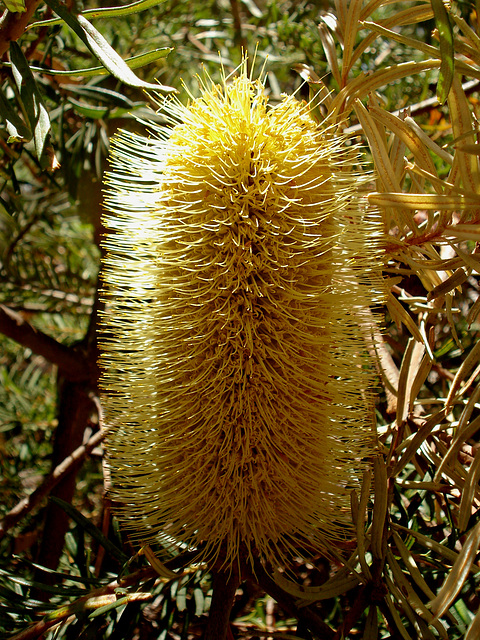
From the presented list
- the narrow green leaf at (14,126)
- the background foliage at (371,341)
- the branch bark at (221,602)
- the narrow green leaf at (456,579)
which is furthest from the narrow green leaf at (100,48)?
the branch bark at (221,602)

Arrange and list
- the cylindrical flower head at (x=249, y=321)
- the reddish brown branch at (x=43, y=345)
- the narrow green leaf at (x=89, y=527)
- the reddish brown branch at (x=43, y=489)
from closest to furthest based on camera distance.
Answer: the cylindrical flower head at (x=249, y=321) < the narrow green leaf at (x=89, y=527) < the reddish brown branch at (x=43, y=489) < the reddish brown branch at (x=43, y=345)

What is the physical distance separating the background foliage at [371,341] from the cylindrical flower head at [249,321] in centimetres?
5

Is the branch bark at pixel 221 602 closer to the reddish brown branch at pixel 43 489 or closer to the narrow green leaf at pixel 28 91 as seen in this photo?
the reddish brown branch at pixel 43 489

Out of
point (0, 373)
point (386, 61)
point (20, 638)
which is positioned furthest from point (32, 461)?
point (386, 61)

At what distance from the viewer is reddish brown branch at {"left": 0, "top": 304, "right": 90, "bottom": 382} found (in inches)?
44.2

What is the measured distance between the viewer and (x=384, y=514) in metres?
0.64

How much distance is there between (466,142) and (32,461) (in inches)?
45.1

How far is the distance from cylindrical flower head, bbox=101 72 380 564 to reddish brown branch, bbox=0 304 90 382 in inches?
16.1

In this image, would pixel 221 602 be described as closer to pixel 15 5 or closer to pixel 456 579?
pixel 456 579

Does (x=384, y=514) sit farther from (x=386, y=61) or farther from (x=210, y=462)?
(x=386, y=61)

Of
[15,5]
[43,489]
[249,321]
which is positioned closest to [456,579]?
[249,321]

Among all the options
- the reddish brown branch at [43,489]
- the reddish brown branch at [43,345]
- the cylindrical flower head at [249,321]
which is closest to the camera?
the cylindrical flower head at [249,321]

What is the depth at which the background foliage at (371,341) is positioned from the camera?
0.60m

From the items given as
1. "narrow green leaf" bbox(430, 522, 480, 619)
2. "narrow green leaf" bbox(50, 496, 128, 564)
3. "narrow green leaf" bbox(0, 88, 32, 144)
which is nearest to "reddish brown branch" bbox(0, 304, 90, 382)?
"narrow green leaf" bbox(50, 496, 128, 564)
